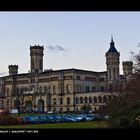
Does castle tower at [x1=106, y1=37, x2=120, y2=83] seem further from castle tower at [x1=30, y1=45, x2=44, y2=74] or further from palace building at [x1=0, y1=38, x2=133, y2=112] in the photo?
castle tower at [x1=30, y1=45, x2=44, y2=74]

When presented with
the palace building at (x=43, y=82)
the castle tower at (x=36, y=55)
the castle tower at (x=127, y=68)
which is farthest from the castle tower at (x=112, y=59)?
the castle tower at (x=36, y=55)

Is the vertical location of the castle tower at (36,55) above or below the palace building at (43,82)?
above

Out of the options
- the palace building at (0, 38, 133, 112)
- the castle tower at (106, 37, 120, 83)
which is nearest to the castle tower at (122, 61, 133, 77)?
the palace building at (0, 38, 133, 112)

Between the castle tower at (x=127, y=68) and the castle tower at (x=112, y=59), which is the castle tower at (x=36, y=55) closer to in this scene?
the castle tower at (x=112, y=59)

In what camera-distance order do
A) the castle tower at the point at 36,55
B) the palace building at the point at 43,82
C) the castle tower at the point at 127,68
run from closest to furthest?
1. the castle tower at the point at 36,55
2. the palace building at the point at 43,82
3. the castle tower at the point at 127,68

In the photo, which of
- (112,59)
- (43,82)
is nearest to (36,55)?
(112,59)

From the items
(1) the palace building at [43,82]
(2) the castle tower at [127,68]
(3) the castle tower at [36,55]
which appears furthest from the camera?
(2) the castle tower at [127,68]

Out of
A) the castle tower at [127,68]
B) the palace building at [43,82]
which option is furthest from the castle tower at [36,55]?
the castle tower at [127,68]

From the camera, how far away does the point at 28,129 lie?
3.84m

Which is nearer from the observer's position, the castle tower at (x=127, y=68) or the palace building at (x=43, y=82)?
the palace building at (x=43, y=82)
